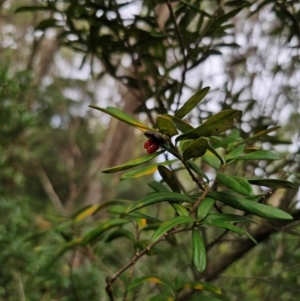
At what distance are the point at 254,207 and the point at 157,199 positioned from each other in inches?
4.1

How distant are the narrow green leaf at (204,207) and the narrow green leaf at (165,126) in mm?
93

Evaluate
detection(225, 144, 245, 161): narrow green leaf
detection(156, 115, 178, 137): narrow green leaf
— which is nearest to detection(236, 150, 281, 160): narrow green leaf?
detection(225, 144, 245, 161): narrow green leaf

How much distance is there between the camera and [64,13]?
865 mm

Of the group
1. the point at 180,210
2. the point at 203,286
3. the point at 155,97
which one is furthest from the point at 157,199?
the point at 155,97

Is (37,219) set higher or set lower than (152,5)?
lower

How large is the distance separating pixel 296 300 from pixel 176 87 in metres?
0.47

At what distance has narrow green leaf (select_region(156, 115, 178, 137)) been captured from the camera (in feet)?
1.37

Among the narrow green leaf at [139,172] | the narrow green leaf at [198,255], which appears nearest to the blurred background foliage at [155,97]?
the narrow green leaf at [139,172]

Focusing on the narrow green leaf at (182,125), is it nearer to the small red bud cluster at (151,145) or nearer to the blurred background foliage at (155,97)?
the small red bud cluster at (151,145)

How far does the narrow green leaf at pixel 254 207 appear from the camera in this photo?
447 mm

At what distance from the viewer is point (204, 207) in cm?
48

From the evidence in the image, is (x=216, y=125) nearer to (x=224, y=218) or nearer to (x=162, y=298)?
(x=224, y=218)

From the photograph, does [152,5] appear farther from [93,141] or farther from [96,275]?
[93,141]

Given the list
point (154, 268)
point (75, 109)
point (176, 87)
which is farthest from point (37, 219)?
point (75, 109)
